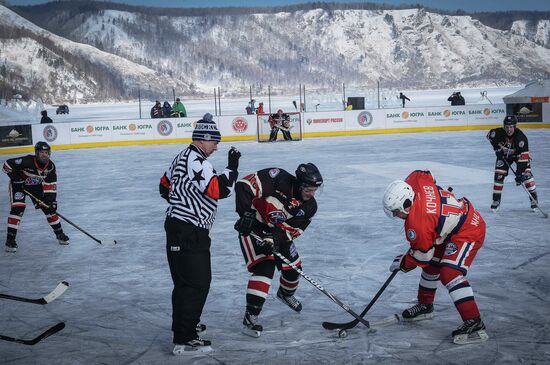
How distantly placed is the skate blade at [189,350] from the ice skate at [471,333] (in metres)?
1.84

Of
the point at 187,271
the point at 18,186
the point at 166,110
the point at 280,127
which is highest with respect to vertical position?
the point at 166,110

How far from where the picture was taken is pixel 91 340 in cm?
523

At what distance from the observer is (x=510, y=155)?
10367 mm

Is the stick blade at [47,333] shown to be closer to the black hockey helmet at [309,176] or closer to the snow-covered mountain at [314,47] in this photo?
the black hockey helmet at [309,176]

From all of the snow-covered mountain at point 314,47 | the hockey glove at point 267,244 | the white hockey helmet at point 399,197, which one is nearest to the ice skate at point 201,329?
the hockey glove at point 267,244

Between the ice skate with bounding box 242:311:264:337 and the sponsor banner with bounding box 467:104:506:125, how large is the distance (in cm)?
2303

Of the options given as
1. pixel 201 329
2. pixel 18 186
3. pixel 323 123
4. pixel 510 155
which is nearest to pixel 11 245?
pixel 18 186

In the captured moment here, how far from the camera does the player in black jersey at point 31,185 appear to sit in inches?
334

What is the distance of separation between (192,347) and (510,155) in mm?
7101

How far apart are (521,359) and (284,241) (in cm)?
190

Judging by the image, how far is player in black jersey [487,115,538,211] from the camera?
10.2 m

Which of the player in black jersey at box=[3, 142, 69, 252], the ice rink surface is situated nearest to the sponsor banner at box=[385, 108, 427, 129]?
the ice rink surface

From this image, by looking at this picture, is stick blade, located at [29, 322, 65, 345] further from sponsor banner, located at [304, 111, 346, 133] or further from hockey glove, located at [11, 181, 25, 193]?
sponsor banner, located at [304, 111, 346, 133]

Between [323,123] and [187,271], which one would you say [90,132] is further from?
[187,271]
